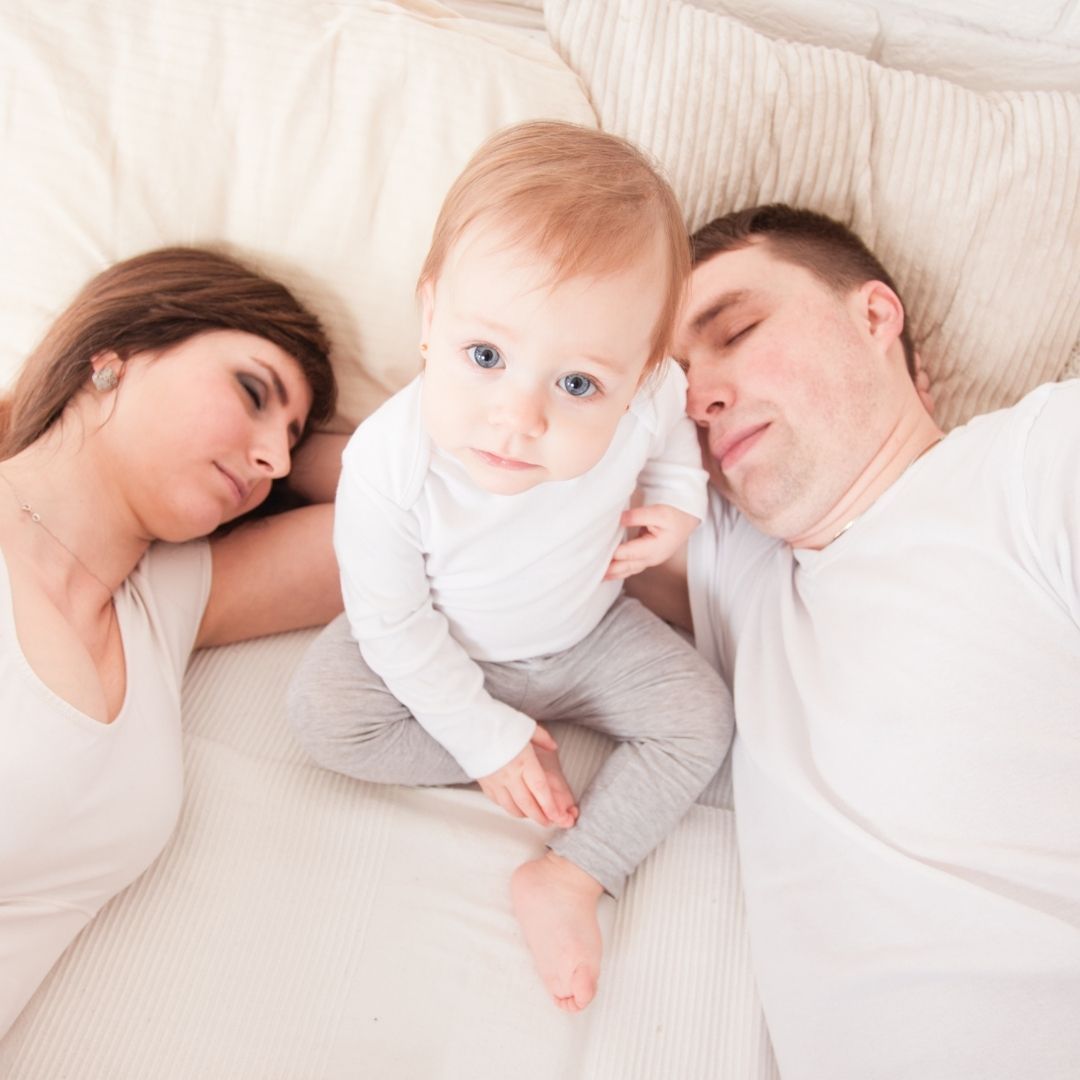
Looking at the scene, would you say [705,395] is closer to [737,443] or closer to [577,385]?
[737,443]

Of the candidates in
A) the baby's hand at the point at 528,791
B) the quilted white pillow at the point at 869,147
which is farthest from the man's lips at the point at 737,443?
the baby's hand at the point at 528,791

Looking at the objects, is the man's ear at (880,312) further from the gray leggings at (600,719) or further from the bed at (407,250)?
the gray leggings at (600,719)

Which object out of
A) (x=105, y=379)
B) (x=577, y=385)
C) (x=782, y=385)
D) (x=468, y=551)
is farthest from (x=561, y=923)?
(x=105, y=379)

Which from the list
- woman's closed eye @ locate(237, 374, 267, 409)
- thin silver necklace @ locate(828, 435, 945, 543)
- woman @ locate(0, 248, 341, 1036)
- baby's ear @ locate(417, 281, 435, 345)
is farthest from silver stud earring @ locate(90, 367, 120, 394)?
thin silver necklace @ locate(828, 435, 945, 543)

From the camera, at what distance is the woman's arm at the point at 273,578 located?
1.23 metres

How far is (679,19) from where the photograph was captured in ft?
4.07

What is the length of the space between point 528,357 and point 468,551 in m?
0.31

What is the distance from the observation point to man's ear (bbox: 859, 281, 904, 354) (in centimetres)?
121

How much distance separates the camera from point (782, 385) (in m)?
1.15

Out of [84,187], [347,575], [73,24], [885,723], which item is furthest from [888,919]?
[73,24]

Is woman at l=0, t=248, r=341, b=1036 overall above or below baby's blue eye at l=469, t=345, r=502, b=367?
below

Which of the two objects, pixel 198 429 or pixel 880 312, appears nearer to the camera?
pixel 198 429

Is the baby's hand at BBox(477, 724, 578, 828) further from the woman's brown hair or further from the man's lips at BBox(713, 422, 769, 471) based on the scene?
the woman's brown hair

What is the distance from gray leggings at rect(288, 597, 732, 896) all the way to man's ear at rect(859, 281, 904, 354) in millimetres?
489
